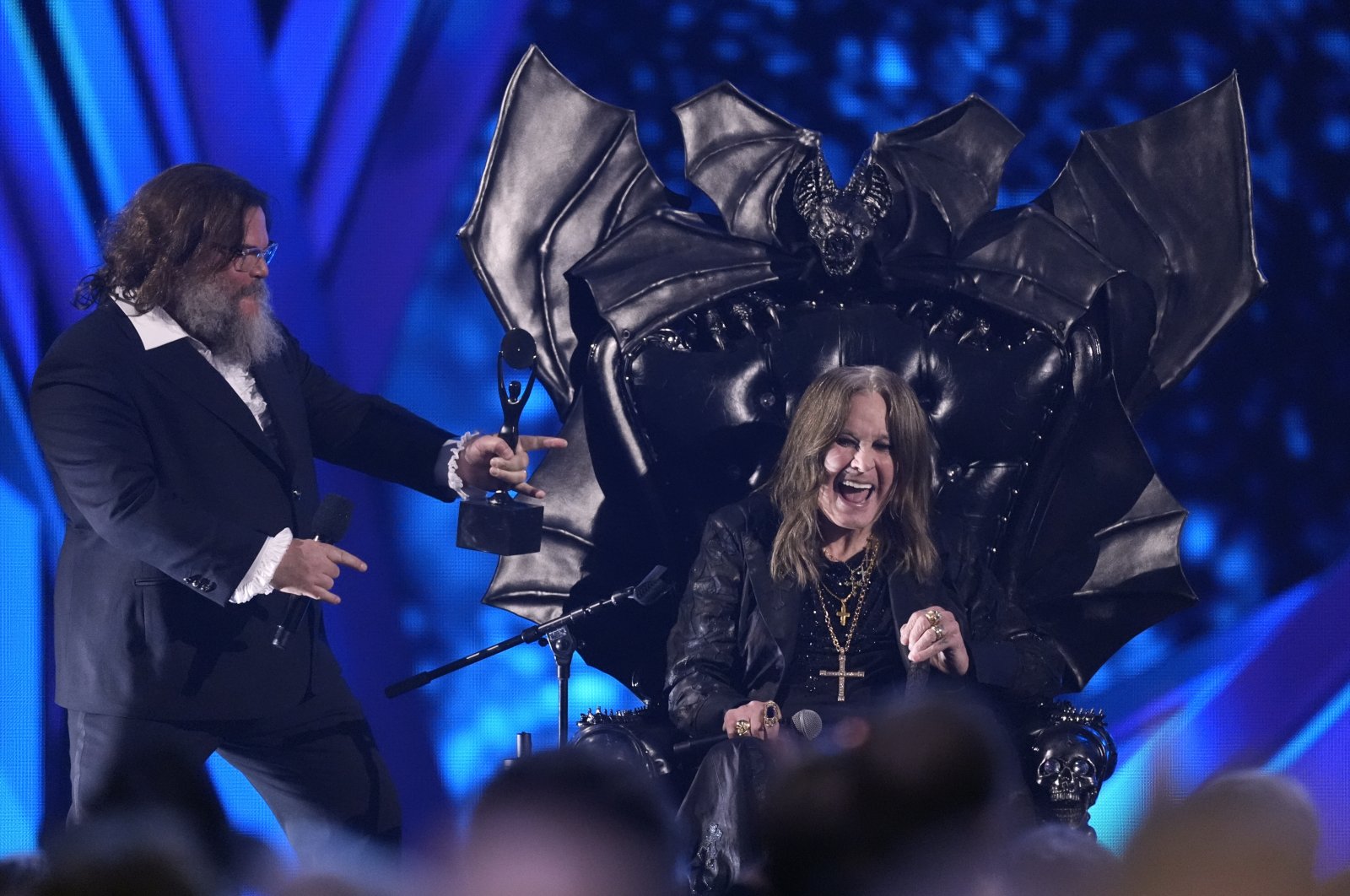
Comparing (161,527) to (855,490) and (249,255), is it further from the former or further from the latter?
(855,490)

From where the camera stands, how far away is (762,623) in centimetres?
313

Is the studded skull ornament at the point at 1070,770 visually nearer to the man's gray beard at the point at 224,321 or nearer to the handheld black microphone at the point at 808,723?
the handheld black microphone at the point at 808,723

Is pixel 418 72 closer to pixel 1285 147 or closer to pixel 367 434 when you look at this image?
pixel 367 434

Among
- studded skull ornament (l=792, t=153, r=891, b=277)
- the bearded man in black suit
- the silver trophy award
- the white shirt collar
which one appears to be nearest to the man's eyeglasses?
the bearded man in black suit

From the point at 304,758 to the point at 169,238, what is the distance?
3.24 ft

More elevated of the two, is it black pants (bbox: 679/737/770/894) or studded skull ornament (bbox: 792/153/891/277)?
studded skull ornament (bbox: 792/153/891/277)

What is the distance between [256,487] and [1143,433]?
93.8 inches

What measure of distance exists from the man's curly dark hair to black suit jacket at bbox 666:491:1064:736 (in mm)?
1197

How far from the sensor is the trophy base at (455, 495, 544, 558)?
2.96m

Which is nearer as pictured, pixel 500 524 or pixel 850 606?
pixel 500 524

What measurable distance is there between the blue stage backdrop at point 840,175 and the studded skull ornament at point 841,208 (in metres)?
0.50

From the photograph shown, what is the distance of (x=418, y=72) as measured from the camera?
155 inches

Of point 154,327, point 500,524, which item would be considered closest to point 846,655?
point 500,524

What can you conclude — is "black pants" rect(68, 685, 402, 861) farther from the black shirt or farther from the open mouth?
the open mouth
